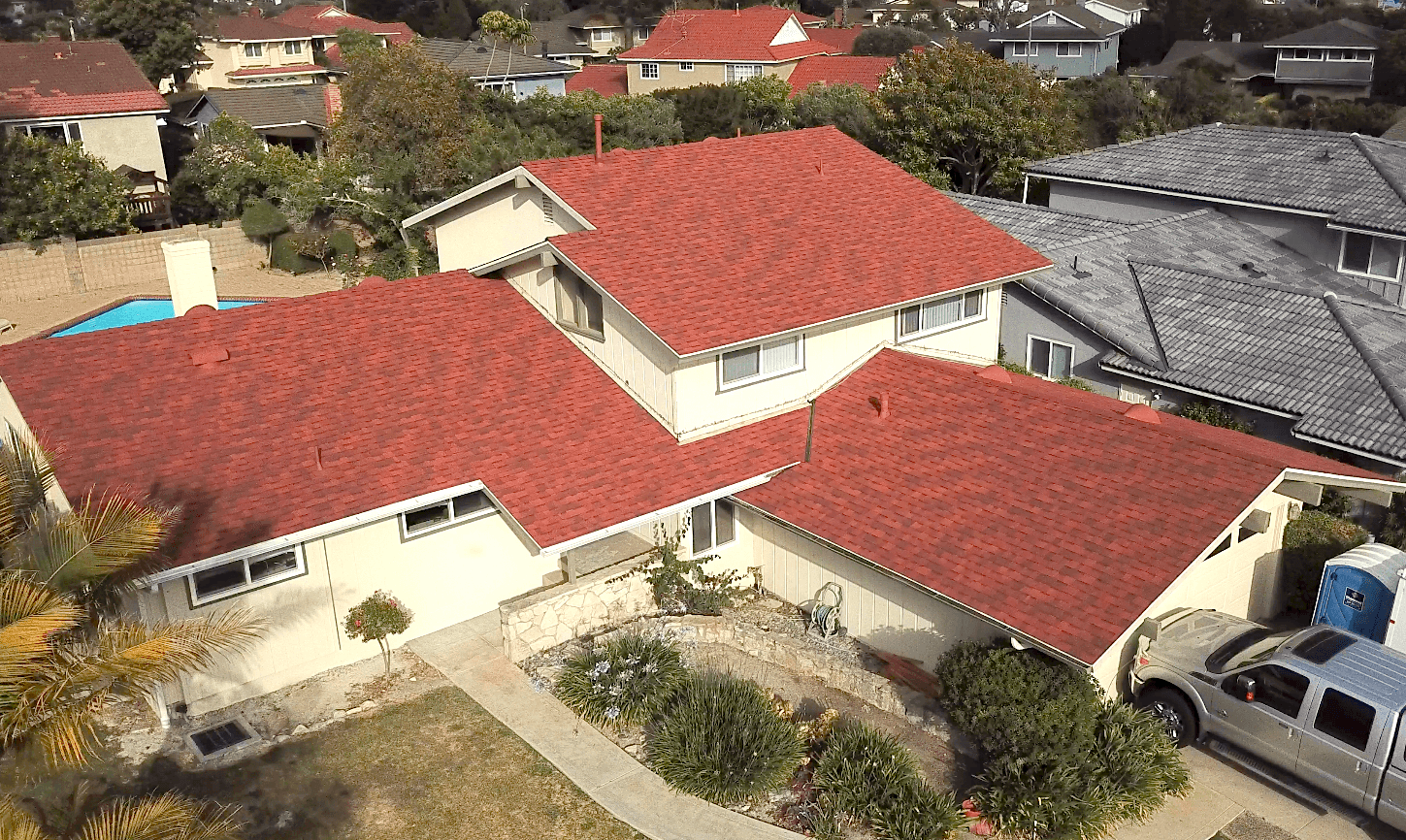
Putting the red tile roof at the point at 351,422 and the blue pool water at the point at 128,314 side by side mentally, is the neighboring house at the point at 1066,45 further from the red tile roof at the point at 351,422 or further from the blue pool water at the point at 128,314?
the red tile roof at the point at 351,422

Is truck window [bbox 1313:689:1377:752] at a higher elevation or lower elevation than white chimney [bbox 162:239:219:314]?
lower

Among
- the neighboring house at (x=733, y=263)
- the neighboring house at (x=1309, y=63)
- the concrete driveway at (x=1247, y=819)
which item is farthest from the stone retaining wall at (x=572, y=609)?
the neighboring house at (x=1309, y=63)

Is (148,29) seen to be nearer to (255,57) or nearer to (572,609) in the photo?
(255,57)

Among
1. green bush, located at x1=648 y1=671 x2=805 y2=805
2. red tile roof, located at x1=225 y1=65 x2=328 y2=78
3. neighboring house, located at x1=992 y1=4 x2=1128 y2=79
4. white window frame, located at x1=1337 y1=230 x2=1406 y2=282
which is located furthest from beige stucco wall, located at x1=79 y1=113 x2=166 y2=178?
neighboring house, located at x1=992 y1=4 x2=1128 y2=79

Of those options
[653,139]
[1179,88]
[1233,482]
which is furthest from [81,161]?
[1179,88]

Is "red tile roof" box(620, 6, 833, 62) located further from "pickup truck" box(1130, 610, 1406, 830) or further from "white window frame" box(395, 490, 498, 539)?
"pickup truck" box(1130, 610, 1406, 830)

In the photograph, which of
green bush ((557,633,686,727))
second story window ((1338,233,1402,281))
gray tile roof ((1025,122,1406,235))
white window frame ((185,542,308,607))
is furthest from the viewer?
gray tile roof ((1025,122,1406,235))
